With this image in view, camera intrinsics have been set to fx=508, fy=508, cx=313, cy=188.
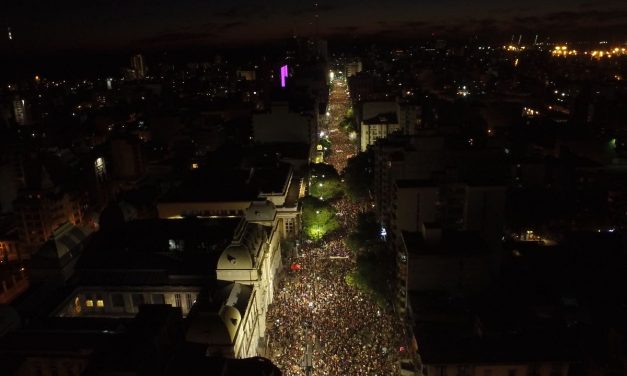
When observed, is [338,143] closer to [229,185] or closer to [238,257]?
[229,185]

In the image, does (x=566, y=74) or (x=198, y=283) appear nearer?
(x=198, y=283)

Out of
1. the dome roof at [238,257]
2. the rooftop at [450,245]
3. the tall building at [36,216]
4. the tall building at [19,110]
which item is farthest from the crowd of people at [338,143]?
the tall building at [19,110]

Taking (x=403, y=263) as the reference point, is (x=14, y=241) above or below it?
below

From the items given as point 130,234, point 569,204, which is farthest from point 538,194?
point 130,234

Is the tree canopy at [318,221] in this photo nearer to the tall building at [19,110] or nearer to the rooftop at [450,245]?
the rooftop at [450,245]

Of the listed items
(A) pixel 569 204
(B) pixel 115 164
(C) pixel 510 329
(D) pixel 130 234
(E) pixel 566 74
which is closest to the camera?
(C) pixel 510 329

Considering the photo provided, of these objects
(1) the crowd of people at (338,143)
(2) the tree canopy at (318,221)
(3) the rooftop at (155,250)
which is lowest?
(1) the crowd of people at (338,143)

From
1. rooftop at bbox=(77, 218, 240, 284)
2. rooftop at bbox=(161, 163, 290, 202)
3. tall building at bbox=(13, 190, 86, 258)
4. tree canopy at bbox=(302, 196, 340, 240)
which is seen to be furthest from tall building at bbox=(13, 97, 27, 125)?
tree canopy at bbox=(302, 196, 340, 240)

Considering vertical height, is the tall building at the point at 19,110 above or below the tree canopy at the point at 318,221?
above

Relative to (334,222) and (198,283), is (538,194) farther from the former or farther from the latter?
(198,283)

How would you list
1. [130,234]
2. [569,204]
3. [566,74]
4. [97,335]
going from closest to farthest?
[97,335], [130,234], [569,204], [566,74]
